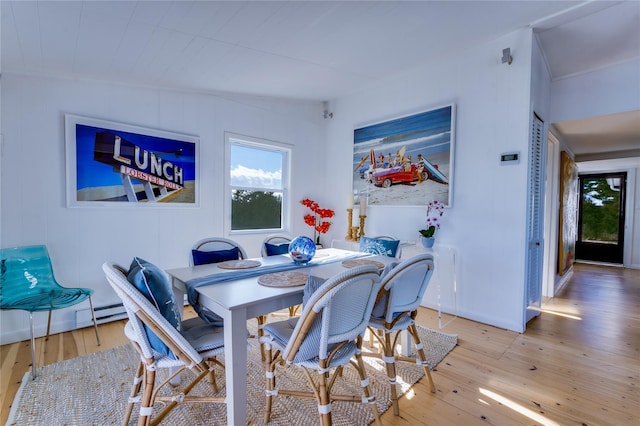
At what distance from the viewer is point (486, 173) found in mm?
3037

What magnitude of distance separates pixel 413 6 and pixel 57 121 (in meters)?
3.08

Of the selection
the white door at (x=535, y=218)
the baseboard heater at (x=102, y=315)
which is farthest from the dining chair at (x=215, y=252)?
the white door at (x=535, y=218)

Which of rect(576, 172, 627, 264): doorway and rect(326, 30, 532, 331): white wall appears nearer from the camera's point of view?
rect(326, 30, 532, 331): white wall

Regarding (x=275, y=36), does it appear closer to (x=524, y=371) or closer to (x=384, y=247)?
(x=384, y=247)

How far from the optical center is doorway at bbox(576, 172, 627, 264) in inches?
251

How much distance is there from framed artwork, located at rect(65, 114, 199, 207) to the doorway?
26.9ft

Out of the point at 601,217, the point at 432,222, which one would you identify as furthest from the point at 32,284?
the point at 601,217

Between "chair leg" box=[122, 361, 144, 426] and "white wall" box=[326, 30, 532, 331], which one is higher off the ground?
"white wall" box=[326, 30, 532, 331]

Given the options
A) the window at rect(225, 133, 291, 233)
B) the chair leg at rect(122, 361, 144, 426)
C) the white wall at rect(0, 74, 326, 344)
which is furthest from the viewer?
the window at rect(225, 133, 291, 233)

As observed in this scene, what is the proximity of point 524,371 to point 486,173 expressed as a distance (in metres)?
1.78

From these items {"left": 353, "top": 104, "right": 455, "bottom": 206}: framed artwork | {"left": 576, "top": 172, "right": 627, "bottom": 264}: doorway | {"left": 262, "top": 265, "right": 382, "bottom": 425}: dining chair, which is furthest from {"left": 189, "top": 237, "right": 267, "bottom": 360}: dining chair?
{"left": 576, "top": 172, "right": 627, "bottom": 264}: doorway

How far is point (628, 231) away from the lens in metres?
6.21

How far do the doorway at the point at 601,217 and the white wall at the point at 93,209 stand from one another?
7.34 meters

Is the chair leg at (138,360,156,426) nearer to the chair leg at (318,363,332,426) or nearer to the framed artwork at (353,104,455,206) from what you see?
the chair leg at (318,363,332,426)
